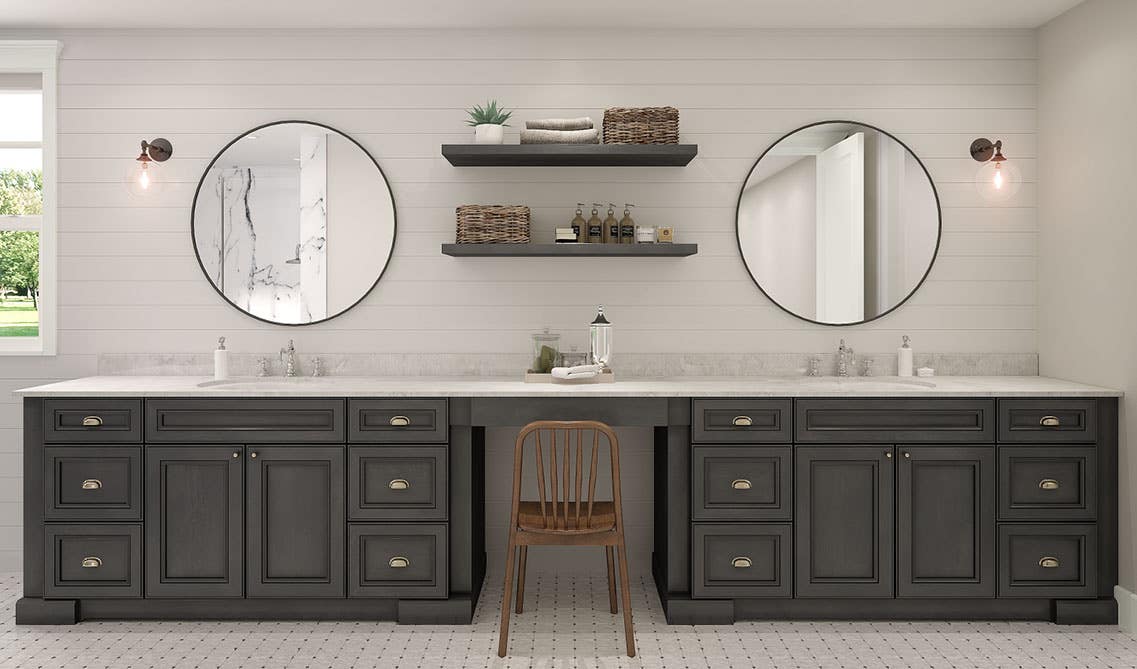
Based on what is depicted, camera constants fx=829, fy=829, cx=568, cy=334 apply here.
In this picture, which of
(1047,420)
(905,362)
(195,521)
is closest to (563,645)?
(195,521)

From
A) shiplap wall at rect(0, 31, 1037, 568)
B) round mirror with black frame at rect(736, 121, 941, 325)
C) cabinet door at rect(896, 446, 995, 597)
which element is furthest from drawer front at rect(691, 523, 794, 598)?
round mirror with black frame at rect(736, 121, 941, 325)

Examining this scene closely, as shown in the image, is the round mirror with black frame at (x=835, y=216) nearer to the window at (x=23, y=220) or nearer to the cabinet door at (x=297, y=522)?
the cabinet door at (x=297, y=522)

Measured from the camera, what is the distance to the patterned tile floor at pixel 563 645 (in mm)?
2902

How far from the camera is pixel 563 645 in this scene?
3057 millimetres

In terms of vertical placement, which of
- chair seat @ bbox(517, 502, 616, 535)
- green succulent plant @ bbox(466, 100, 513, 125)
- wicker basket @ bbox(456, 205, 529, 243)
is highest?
green succulent plant @ bbox(466, 100, 513, 125)

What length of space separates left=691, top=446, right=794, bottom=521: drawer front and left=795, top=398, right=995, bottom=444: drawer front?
Answer: 160 millimetres

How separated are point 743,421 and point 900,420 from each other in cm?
61

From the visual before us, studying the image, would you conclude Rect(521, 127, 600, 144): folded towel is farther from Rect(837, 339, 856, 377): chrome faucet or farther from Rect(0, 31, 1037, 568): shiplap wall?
Rect(837, 339, 856, 377): chrome faucet

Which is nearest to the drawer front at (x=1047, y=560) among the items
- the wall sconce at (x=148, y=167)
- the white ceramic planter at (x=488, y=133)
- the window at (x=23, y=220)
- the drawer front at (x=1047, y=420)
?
the drawer front at (x=1047, y=420)

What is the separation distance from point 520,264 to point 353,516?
4.40ft

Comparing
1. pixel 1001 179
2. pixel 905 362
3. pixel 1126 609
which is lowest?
pixel 1126 609

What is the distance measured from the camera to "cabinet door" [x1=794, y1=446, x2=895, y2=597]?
10.6 ft

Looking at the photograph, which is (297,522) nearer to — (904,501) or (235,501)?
(235,501)

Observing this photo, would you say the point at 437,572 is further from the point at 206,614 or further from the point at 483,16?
the point at 483,16
